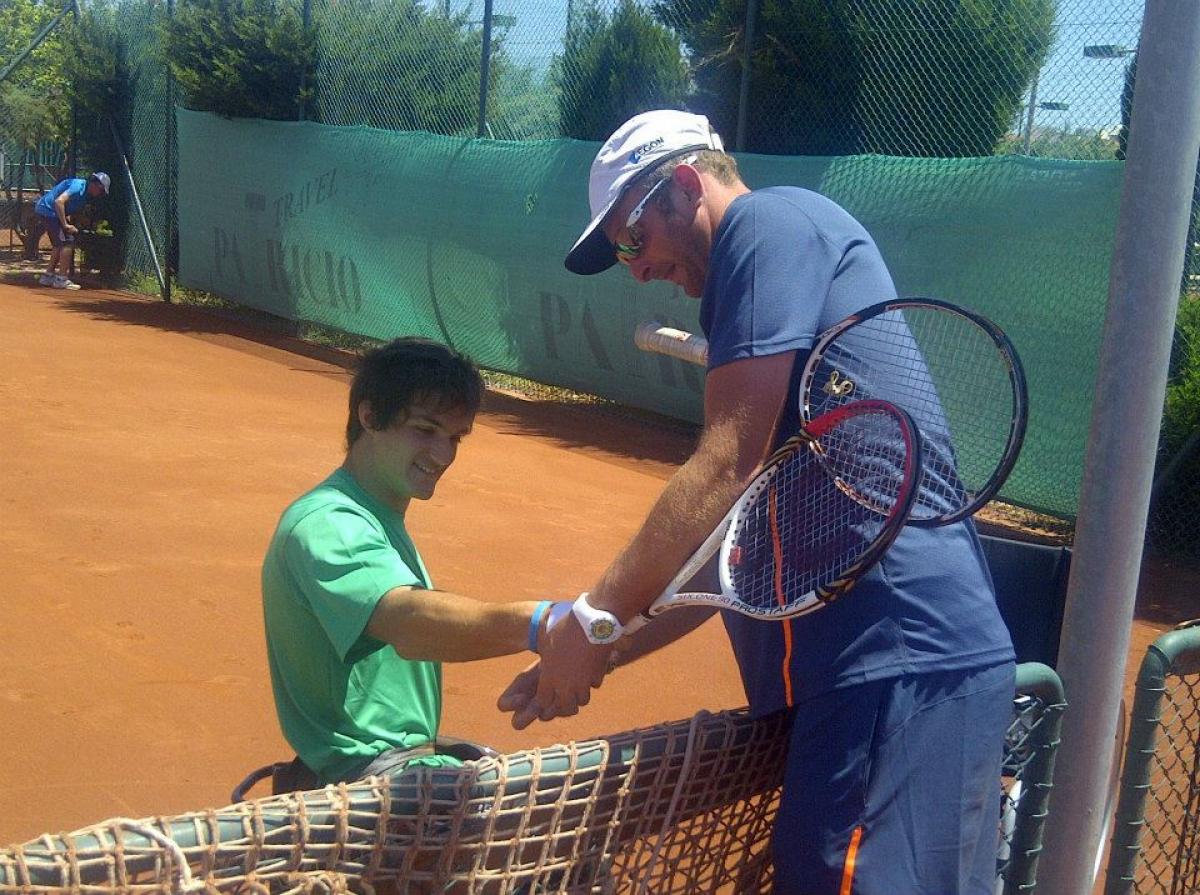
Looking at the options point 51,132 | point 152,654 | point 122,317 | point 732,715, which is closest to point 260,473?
point 152,654

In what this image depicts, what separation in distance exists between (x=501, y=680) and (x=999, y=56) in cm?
637

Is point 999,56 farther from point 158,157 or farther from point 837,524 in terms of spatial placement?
point 158,157

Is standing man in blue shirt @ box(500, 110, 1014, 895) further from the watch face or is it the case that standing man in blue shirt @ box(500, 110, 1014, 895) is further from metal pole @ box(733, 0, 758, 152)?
metal pole @ box(733, 0, 758, 152)

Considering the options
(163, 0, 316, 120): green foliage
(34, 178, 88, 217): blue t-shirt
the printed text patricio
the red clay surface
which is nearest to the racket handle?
the red clay surface

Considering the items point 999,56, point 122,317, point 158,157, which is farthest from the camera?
point 158,157

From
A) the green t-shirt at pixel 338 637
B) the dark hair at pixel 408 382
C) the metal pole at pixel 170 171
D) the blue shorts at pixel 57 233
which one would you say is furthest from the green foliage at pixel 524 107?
the green t-shirt at pixel 338 637

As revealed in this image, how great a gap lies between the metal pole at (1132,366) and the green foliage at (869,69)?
7.51 meters

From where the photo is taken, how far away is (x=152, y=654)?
488 centimetres

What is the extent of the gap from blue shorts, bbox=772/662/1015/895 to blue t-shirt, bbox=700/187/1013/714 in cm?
3

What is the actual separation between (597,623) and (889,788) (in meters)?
0.46

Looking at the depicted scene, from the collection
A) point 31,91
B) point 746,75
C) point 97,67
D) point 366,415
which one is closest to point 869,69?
point 746,75

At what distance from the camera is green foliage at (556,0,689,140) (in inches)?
471

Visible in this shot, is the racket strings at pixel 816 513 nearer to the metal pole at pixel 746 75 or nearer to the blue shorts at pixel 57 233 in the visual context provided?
the metal pole at pixel 746 75

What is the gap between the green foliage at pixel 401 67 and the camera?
541 inches
